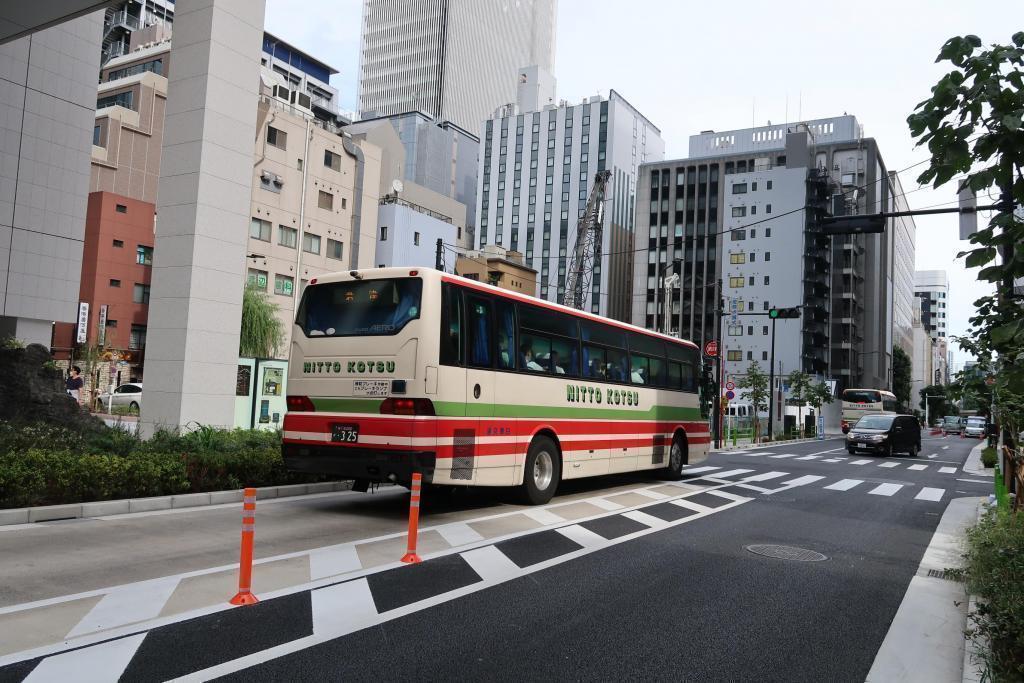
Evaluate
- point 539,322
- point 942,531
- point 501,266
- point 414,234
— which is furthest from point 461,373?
A: point 501,266

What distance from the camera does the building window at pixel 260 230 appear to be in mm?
50438

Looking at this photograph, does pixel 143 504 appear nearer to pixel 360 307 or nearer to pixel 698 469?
pixel 360 307

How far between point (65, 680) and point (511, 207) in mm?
119601

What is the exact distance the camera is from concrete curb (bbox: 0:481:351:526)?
8641 millimetres

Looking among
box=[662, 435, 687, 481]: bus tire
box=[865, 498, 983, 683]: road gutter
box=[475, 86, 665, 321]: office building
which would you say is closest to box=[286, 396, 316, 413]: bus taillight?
box=[865, 498, 983, 683]: road gutter

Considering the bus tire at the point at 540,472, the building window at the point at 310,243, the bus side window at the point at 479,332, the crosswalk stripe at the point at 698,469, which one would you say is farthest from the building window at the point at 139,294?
the bus side window at the point at 479,332

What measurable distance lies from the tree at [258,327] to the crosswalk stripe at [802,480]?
3463cm

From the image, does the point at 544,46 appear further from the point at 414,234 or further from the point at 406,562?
the point at 406,562

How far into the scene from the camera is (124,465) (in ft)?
32.5

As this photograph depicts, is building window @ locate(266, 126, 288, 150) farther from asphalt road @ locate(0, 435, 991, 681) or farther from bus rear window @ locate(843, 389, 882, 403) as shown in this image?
bus rear window @ locate(843, 389, 882, 403)

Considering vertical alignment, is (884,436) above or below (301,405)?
below

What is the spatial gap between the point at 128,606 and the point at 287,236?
49.9 metres

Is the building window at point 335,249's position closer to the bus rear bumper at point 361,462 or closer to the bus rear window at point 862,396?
the bus rear window at point 862,396

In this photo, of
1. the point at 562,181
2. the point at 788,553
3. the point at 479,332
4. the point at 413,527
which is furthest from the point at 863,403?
the point at 562,181
